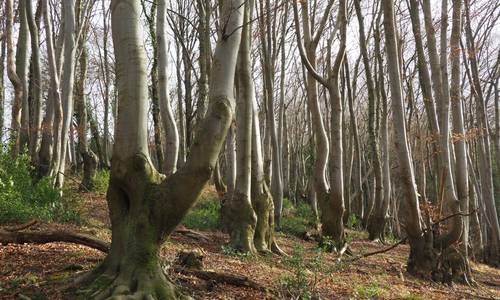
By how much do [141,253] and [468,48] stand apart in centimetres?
1438

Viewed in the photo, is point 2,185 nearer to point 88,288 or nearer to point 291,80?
point 88,288

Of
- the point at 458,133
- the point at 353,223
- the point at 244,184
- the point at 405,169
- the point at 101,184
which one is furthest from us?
the point at 353,223

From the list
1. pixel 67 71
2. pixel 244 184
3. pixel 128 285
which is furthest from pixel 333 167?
pixel 128 285

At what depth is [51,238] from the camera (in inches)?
227

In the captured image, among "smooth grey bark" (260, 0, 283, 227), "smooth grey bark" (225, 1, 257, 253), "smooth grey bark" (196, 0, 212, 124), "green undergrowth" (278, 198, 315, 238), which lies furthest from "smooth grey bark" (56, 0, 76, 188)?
"green undergrowth" (278, 198, 315, 238)

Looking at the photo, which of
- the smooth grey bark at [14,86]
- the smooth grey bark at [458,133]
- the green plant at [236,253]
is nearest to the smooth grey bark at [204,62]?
the smooth grey bark at [14,86]

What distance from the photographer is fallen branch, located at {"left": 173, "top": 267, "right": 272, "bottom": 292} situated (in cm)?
507

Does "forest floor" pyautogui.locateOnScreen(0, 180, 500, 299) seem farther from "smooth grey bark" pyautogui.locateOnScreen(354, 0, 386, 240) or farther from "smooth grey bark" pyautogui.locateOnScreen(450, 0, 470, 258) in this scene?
"smooth grey bark" pyautogui.locateOnScreen(354, 0, 386, 240)

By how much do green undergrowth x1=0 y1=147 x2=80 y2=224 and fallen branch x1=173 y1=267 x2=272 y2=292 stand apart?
374 cm

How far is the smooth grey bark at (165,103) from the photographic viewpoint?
26.6 ft

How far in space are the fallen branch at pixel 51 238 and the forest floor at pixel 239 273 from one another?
90mm

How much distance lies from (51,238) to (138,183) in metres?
2.36

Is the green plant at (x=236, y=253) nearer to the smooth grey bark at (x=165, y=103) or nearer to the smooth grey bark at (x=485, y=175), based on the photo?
the smooth grey bark at (x=165, y=103)

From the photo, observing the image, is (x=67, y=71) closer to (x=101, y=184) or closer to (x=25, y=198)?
(x=25, y=198)
